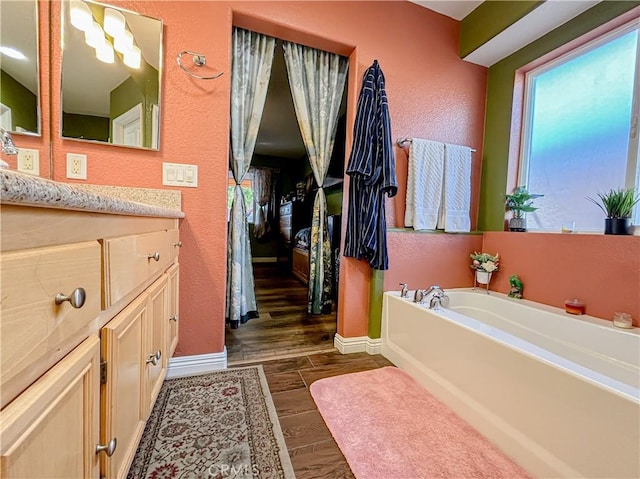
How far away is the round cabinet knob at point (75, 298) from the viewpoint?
410 mm

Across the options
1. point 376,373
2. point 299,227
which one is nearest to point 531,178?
point 376,373

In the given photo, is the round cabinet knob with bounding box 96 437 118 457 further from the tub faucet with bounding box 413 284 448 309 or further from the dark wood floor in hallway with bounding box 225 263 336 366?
the tub faucet with bounding box 413 284 448 309

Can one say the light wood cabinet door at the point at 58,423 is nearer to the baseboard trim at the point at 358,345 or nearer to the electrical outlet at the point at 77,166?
the electrical outlet at the point at 77,166

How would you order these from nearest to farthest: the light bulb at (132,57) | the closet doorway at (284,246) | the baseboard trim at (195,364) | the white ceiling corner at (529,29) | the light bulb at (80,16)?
the light bulb at (80,16)
the light bulb at (132,57)
the baseboard trim at (195,364)
the white ceiling corner at (529,29)
the closet doorway at (284,246)

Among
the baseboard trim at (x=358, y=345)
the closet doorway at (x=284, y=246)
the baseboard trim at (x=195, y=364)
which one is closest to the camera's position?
the baseboard trim at (x=195, y=364)

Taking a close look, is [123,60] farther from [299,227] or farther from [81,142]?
[299,227]

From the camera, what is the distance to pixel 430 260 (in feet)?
6.70

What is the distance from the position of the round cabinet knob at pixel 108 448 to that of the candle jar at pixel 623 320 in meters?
2.11

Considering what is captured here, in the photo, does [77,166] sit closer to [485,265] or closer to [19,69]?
[19,69]

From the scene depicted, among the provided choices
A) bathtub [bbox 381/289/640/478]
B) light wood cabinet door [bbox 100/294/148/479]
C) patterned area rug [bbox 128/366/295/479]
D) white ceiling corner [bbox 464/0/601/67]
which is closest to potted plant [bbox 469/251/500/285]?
bathtub [bbox 381/289/640/478]

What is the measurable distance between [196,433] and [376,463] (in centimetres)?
72

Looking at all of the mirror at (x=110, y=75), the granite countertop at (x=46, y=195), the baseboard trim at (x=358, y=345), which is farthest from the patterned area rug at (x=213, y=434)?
the mirror at (x=110, y=75)

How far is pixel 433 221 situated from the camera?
201 centimetres

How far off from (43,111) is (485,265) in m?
2.75
